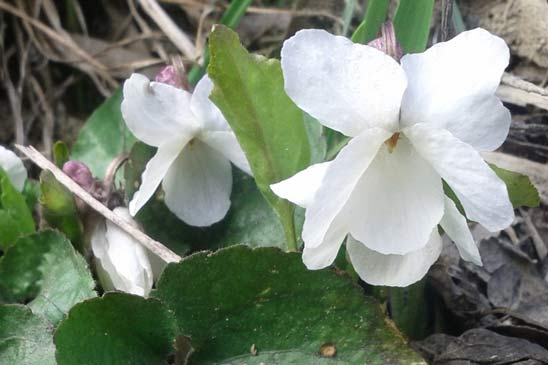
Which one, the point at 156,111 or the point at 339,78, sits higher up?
the point at 339,78

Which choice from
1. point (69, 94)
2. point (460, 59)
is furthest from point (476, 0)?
point (69, 94)

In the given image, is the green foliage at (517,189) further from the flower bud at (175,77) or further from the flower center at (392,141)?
the flower bud at (175,77)

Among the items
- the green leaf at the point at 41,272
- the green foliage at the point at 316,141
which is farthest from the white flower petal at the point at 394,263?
the green leaf at the point at 41,272

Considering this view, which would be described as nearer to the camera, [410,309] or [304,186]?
[304,186]

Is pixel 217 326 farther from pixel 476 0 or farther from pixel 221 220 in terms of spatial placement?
pixel 476 0

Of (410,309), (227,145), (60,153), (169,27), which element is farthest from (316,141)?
(169,27)

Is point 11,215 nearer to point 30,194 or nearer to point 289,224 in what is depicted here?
point 30,194
